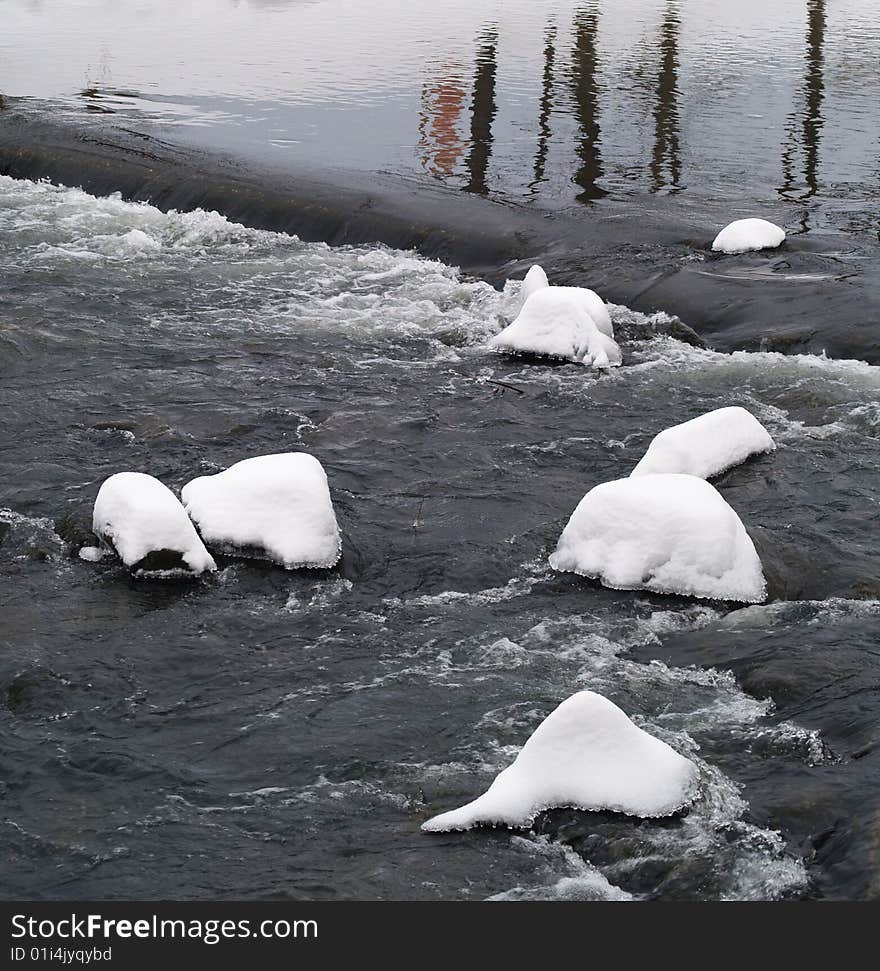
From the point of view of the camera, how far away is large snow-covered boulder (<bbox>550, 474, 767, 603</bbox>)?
7.55 metres

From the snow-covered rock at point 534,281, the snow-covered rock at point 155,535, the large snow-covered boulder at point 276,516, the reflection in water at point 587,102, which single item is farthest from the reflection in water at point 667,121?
the snow-covered rock at point 155,535

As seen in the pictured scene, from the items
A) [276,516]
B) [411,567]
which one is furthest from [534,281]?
[276,516]

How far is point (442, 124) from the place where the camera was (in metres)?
19.4

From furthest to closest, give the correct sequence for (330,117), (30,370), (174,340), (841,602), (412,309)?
(330,117)
(412,309)
(174,340)
(30,370)
(841,602)

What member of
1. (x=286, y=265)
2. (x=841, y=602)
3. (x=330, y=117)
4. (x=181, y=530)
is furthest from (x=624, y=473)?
(x=330, y=117)

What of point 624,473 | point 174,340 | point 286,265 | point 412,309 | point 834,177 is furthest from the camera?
point 834,177

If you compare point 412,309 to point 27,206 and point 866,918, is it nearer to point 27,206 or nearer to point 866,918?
point 27,206

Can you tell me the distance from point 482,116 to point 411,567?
13.3m

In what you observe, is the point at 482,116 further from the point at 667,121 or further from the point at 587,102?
the point at 667,121

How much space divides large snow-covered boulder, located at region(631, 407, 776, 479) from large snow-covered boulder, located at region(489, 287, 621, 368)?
2.15 meters

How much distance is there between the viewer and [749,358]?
11281mm

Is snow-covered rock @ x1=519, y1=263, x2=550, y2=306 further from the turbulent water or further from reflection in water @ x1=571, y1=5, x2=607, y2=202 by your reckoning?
reflection in water @ x1=571, y1=5, x2=607, y2=202

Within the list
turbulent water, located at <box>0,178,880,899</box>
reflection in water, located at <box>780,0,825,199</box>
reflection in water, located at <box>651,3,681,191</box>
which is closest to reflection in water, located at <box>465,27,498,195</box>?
reflection in water, located at <box>651,3,681,191</box>

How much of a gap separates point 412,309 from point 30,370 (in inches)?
144
